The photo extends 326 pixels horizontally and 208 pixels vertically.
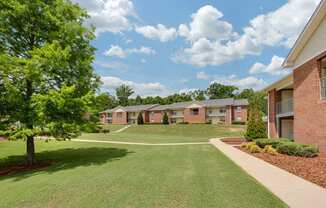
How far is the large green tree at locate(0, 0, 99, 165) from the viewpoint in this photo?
440 inches

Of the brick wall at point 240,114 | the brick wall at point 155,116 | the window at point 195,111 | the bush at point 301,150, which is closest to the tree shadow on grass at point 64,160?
the bush at point 301,150

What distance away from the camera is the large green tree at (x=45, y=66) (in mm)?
11180

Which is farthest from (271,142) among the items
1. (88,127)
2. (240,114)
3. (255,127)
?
(240,114)

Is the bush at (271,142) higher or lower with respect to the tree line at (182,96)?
lower

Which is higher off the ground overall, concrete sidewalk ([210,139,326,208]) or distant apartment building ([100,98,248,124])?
distant apartment building ([100,98,248,124])

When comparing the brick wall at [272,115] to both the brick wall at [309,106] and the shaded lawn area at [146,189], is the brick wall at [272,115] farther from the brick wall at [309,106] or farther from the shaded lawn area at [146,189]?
the shaded lawn area at [146,189]

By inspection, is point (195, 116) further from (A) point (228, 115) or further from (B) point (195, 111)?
(A) point (228, 115)

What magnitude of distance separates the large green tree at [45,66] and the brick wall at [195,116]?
4261 centimetres

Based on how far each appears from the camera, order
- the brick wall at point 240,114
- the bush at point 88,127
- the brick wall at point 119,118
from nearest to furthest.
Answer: the bush at point 88,127 → the brick wall at point 240,114 → the brick wall at point 119,118

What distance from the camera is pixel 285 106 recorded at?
2158 cm

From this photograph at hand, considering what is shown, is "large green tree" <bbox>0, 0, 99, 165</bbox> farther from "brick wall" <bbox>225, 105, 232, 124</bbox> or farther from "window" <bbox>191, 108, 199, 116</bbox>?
"window" <bbox>191, 108, 199, 116</bbox>

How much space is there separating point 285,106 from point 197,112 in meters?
34.9

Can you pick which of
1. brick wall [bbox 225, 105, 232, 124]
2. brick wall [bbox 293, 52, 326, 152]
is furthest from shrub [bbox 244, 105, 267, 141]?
brick wall [bbox 225, 105, 232, 124]

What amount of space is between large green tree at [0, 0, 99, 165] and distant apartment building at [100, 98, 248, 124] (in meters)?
41.3
